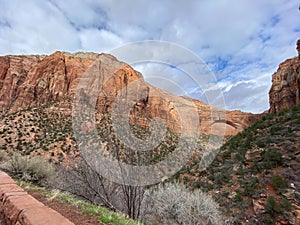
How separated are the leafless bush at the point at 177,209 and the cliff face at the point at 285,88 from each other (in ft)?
109

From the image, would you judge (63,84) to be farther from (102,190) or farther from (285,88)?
(285,88)

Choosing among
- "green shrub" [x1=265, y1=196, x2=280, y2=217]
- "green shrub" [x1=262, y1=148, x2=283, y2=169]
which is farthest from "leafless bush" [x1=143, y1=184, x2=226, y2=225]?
"green shrub" [x1=262, y1=148, x2=283, y2=169]

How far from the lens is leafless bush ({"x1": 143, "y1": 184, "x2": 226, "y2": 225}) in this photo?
20.2ft

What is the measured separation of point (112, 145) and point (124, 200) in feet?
6.42

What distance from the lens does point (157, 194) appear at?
707 cm

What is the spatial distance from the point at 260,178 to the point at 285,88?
35.6 m

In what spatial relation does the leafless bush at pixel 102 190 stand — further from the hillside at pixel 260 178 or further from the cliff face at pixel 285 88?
the cliff face at pixel 285 88

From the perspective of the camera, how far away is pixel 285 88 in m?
38.6

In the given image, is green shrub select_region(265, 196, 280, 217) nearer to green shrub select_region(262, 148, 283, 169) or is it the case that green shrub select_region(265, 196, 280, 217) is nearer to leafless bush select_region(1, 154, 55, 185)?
green shrub select_region(262, 148, 283, 169)

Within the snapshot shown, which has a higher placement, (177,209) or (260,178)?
(260,178)

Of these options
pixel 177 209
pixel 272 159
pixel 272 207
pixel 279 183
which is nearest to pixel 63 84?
pixel 272 159

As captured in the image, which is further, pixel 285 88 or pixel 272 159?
pixel 285 88

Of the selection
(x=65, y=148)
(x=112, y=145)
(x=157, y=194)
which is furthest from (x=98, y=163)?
(x=65, y=148)

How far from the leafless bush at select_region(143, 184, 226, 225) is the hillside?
248 cm
